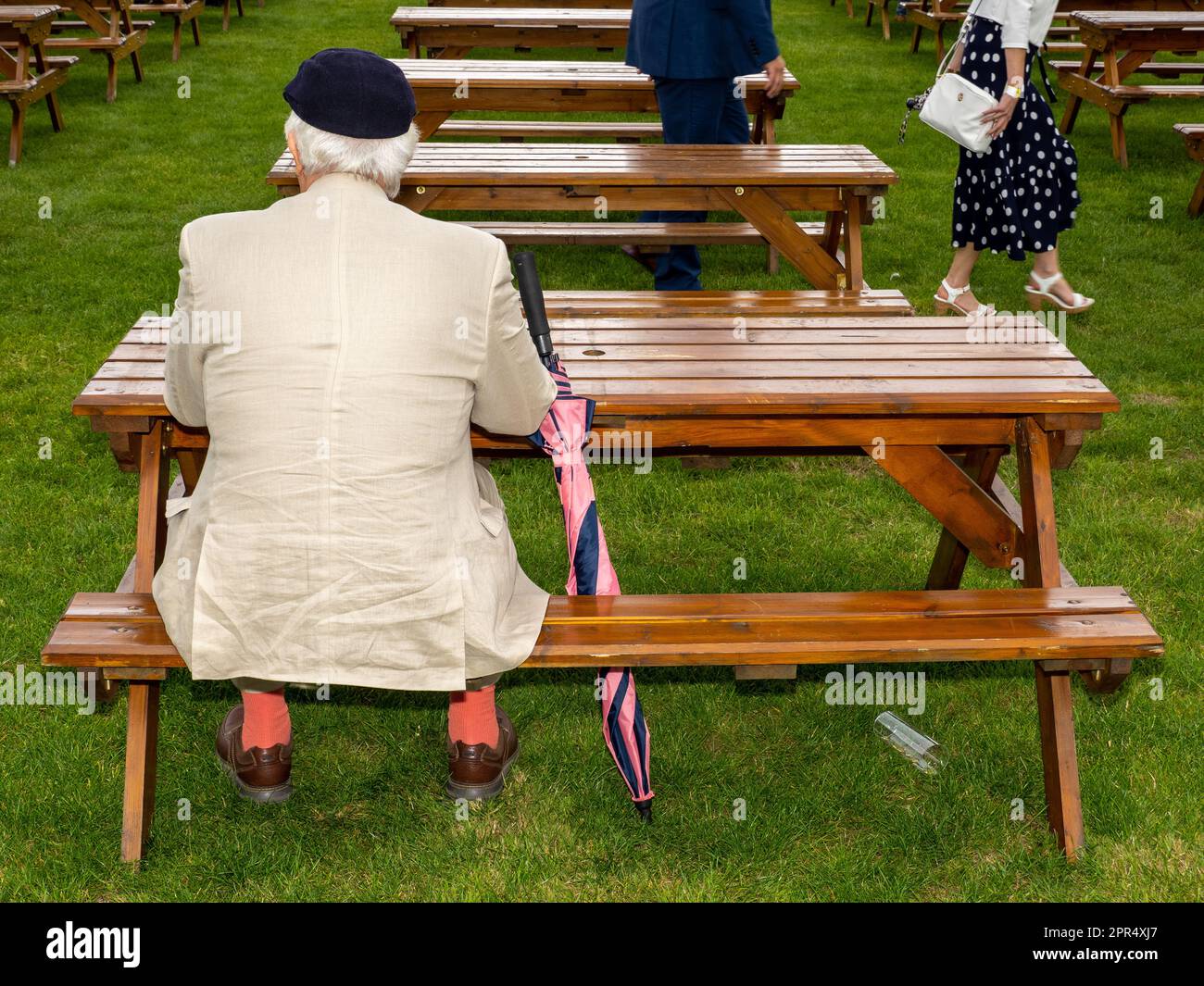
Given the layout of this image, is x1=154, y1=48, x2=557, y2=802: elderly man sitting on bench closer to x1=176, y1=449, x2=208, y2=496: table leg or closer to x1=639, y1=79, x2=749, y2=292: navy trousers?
x1=176, y1=449, x2=208, y2=496: table leg

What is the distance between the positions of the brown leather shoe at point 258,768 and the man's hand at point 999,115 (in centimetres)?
428

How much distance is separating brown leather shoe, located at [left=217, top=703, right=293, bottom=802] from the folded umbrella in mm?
814

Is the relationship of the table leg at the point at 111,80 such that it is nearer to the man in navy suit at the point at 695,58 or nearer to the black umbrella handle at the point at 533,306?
the man in navy suit at the point at 695,58

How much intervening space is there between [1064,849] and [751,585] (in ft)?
4.56

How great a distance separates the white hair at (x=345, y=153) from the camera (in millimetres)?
2582

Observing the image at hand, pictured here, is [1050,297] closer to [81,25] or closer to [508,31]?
[508,31]

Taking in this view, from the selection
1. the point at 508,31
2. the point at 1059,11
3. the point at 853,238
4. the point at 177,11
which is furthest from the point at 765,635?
the point at 177,11

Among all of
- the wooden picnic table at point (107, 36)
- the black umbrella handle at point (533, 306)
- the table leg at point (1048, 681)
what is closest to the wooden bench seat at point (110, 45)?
the wooden picnic table at point (107, 36)

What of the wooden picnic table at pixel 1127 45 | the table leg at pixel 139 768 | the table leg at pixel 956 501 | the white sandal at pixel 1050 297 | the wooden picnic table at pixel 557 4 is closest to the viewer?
the table leg at pixel 139 768

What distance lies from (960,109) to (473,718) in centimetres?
396

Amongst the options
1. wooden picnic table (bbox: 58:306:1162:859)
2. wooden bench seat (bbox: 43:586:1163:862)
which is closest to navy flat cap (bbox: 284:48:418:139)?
wooden picnic table (bbox: 58:306:1162:859)

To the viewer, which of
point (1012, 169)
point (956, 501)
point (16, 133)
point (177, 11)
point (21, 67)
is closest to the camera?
point (956, 501)

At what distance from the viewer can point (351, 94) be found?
8.28 ft

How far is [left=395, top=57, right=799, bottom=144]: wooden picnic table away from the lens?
7.20 metres
